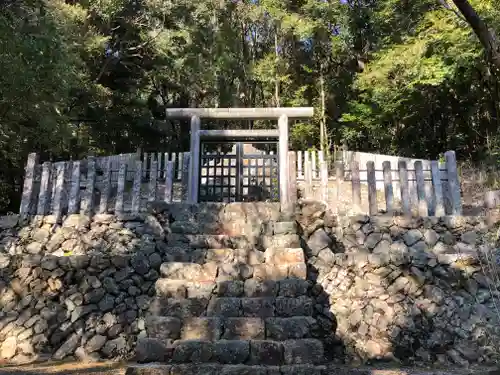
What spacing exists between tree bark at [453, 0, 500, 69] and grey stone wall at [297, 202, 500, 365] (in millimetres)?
2245

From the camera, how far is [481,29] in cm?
315

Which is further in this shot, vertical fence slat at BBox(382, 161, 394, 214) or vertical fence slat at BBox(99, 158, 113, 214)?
vertical fence slat at BBox(99, 158, 113, 214)

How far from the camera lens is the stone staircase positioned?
134 inches

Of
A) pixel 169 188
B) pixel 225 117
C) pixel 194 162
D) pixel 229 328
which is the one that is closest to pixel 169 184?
pixel 169 188

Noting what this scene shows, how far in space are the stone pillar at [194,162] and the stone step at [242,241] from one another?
1.54 metres

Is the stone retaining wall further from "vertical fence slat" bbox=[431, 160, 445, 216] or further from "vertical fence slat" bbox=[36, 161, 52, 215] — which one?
"vertical fence slat" bbox=[36, 161, 52, 215]

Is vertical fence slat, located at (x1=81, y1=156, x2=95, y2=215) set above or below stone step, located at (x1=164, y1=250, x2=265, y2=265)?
above

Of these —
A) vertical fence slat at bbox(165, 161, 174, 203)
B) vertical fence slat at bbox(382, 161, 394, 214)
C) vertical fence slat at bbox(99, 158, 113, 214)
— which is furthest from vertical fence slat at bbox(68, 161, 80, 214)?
vertical fence slat at bbox(382, 161, 394, 214)

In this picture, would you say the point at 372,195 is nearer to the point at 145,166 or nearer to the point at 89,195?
the point at 89,195

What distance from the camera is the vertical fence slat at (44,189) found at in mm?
6059

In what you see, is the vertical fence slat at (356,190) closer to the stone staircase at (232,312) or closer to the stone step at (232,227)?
the stone step at (232,227)

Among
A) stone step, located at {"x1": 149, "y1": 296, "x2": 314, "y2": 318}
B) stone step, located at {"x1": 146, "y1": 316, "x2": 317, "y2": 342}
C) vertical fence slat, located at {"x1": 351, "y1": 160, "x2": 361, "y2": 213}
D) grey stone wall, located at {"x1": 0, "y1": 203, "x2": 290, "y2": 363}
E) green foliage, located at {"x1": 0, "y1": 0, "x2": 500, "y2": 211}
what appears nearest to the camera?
stone step, located at {"x1": 146, "y1": 316, "x2": 317, "y2": 342}

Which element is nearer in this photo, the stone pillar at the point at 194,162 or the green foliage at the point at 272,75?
the stone pillar at the point at 194,162

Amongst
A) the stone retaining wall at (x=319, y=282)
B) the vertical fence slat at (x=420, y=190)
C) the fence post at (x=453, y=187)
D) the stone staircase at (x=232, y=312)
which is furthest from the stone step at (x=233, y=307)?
the fence post at (x=453, y=187)
